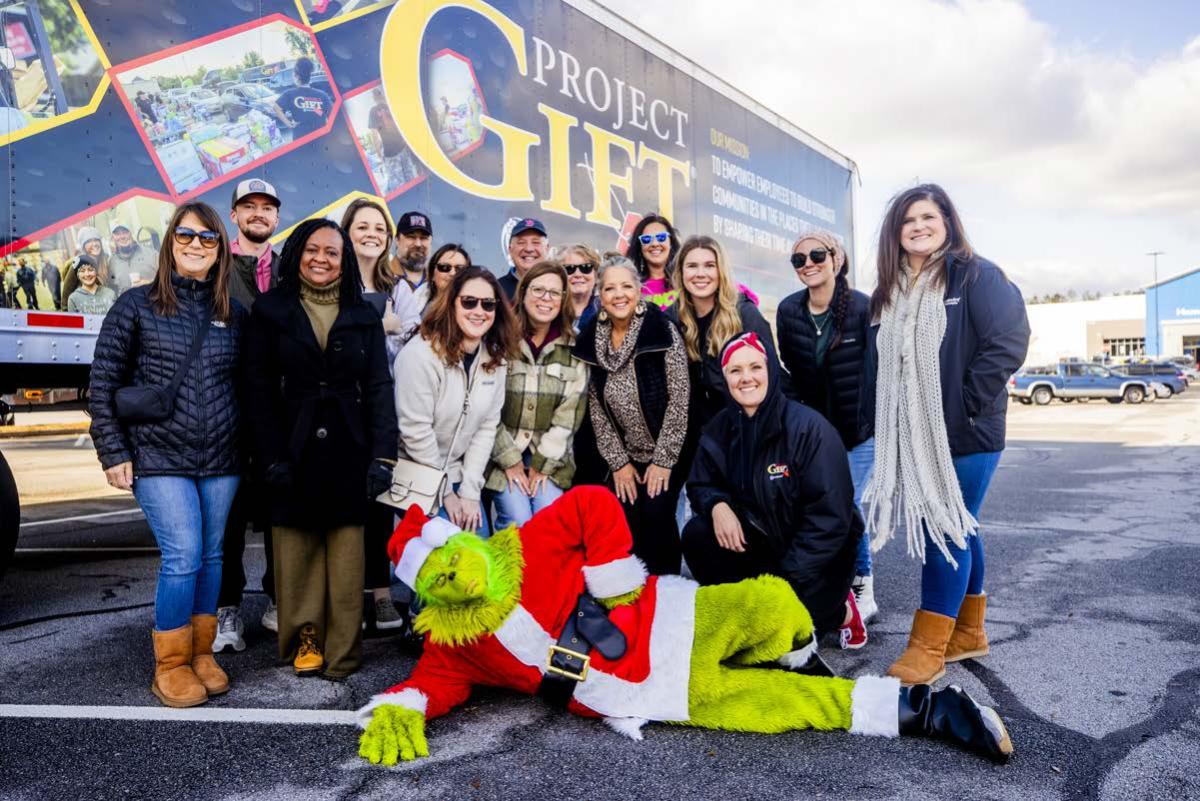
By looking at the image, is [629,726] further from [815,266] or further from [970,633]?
[815,266]

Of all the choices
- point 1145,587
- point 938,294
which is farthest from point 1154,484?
point 938,294

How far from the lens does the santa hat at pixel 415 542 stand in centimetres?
256

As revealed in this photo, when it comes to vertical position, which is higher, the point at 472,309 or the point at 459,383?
the point at 472,309

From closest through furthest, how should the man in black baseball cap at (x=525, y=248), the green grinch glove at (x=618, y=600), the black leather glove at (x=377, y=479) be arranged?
the green grinch glove at (x=618, y=600)
the black leather glove at (x=377, y=479)
the man in black baseball cap at (x=525, y=248)

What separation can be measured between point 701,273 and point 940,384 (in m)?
1.23

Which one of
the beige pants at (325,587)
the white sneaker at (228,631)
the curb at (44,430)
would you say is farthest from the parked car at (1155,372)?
the white sneaker at (228,631)

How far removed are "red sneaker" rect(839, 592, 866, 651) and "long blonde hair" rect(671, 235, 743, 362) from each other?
128 cm

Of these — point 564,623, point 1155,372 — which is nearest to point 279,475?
point 564,623

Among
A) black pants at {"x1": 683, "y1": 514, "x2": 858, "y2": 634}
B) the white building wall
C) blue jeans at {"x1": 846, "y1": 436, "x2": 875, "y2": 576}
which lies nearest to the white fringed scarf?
black pants at {"x1": 683, "y1": 514, "x2": 858, "y2": 634}

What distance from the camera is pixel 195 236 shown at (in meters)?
3.02

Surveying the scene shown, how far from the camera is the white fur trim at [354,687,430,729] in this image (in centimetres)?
254

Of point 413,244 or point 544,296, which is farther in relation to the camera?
point 413,244

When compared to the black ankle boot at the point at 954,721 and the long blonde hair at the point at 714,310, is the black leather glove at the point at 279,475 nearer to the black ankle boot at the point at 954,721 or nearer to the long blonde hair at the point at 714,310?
the long blonde hair at the point at 714,310

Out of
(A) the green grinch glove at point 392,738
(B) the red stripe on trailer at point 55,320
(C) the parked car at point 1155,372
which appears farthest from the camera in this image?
(C) the parked car at point 1155,372
